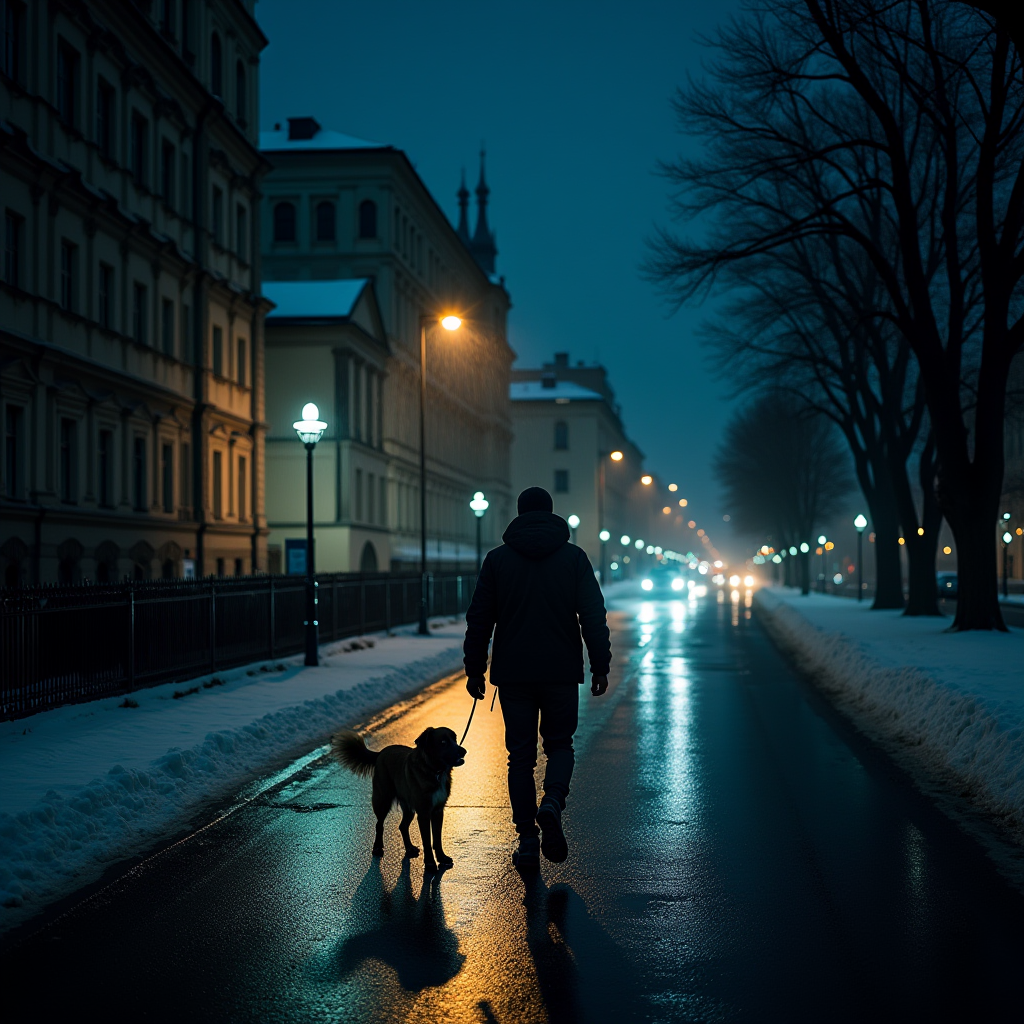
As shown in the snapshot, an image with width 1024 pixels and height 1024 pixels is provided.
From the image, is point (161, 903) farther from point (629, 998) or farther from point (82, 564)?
point (82, 564)

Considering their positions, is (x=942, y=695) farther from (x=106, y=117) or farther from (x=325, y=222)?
(x=325, y=222)

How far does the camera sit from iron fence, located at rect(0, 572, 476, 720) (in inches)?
551

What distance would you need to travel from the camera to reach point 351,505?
50281mm

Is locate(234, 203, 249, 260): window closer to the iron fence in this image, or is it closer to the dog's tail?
the iron fence

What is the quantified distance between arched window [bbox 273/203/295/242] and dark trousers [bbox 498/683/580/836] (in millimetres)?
55896

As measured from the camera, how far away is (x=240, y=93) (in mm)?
39375

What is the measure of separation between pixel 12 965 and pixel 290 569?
3580 cm

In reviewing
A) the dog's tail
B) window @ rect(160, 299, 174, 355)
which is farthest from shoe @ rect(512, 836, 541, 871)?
window @ rect(160, 299, 174, 355)

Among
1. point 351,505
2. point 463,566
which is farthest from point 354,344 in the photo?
point 463,566

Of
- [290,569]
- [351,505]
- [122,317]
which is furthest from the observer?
[351,505]

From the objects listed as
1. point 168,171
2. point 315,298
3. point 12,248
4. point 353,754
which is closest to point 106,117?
point 168,171

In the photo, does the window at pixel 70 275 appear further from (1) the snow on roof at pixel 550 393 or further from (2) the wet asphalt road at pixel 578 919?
(1) the snow on roof at pixel 550 393

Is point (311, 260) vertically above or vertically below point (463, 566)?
above

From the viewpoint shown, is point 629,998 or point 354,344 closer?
point 629,998
